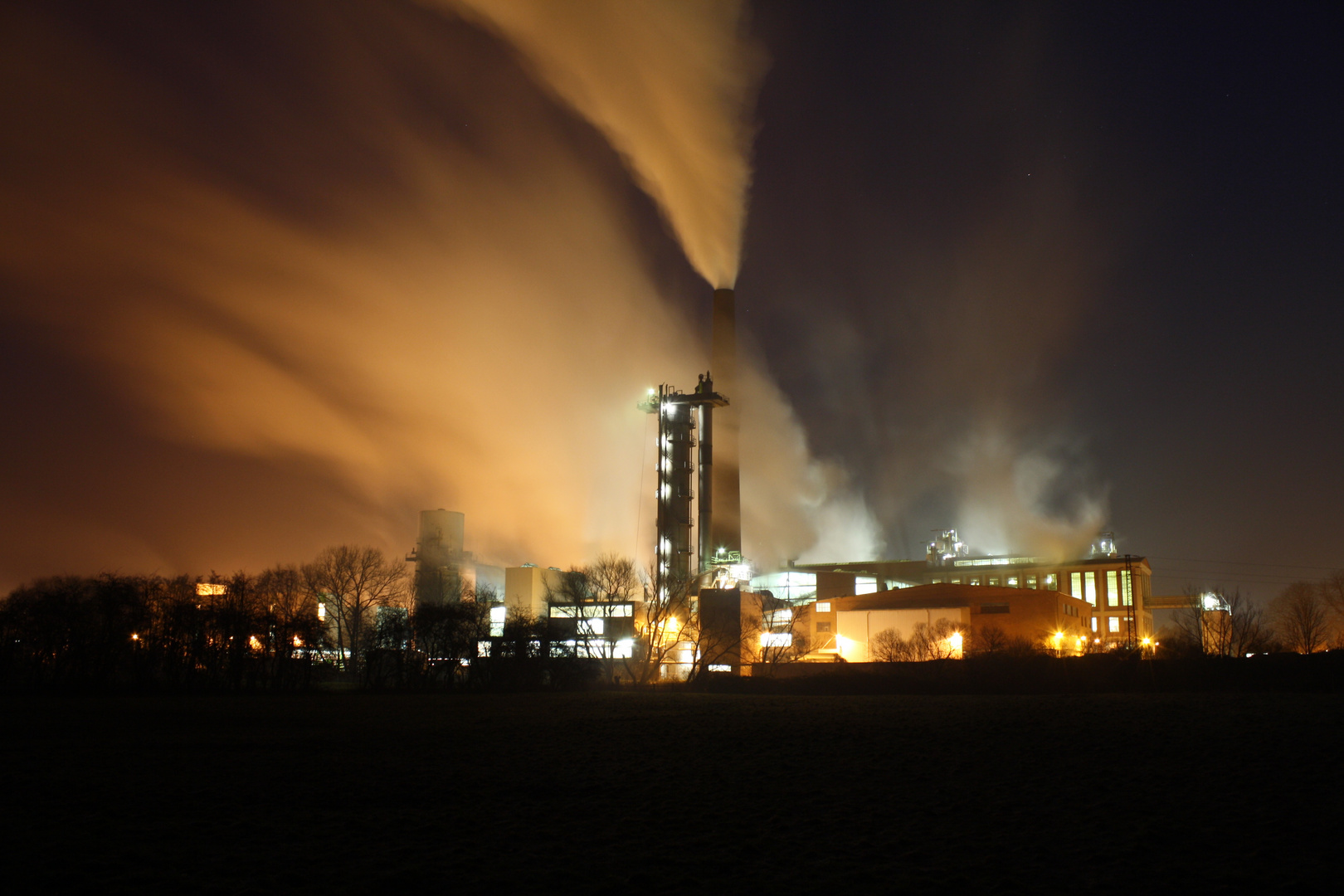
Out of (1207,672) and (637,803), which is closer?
(637,803)

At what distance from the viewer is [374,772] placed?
17469 mm

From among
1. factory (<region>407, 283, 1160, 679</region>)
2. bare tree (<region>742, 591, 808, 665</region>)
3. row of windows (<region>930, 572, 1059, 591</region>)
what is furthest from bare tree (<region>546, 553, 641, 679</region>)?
row of windows (<region>930, 572, 1059, 591</region>)

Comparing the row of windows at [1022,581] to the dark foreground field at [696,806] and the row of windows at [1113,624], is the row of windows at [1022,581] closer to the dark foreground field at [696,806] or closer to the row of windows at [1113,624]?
the row of windows at [1113,624]

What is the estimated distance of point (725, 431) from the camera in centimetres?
9688

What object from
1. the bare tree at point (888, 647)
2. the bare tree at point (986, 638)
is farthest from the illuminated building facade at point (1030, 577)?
the bare tree at point (986, 638)

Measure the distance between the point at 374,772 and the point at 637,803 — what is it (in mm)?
5812

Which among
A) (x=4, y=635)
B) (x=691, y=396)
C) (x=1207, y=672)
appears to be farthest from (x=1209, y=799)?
(x=691, y=396)

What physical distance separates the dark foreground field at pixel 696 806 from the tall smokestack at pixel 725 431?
66.9 metres

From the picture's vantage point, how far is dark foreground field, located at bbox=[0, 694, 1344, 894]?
10273 millimetres

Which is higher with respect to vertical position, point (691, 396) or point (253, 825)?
point (691, 396)

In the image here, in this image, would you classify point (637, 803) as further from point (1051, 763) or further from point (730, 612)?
point (730, 612)

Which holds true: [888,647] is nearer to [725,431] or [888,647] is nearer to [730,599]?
[730,599]

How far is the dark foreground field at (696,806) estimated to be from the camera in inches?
404

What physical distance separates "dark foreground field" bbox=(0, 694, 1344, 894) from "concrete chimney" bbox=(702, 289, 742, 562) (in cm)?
6689
